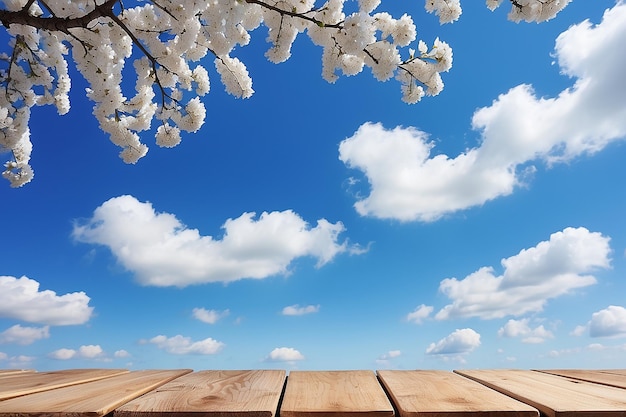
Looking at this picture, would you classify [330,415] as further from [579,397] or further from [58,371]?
[58,371]

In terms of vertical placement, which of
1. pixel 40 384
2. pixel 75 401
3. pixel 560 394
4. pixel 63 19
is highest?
pixel 63 19

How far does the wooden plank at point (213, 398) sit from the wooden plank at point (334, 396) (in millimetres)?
68

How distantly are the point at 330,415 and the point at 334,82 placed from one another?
3.42 meters

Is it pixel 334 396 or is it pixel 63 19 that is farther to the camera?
pixel 63 19

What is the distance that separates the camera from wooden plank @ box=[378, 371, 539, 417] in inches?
66.1

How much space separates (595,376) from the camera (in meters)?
2.91

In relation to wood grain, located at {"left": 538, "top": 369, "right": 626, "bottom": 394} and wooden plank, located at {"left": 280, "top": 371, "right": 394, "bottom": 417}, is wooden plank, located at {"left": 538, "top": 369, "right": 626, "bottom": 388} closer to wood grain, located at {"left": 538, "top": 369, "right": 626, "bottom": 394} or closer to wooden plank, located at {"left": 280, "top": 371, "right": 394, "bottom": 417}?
wood grain, located at {"left": 538, "top": 369, "right": 626, "bottom": 394}

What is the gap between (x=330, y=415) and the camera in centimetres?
167

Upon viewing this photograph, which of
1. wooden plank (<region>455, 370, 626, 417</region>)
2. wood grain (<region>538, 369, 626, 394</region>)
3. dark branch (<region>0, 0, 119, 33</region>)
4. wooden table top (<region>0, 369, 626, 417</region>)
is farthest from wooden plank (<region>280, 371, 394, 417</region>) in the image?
dark branch (<region>0, 0, 119, 33</region>)

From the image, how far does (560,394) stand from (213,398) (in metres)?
1.37

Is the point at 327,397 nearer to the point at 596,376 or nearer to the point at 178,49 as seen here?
the point at 596,376

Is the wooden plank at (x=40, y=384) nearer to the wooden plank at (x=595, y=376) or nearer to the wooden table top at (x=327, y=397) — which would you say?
the wooden table top at (x=327, y=397)

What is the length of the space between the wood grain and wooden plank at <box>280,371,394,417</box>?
3.81ft

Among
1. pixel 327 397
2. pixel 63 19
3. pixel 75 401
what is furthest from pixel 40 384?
pixel 63 19
